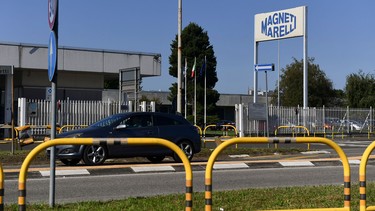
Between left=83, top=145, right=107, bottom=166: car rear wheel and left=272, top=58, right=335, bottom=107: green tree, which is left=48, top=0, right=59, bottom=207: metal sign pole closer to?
left=83, top=145, right=107, bottom=166: car rear wheel

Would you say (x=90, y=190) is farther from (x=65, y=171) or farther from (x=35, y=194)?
(x=65, y=171)

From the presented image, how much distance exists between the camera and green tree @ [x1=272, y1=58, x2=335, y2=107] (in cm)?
6334

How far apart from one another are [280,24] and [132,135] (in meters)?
25.4

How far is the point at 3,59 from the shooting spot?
115 feet

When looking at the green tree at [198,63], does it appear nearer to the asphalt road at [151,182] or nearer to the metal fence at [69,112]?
the metal fence at [69,112]

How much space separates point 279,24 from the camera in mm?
39875

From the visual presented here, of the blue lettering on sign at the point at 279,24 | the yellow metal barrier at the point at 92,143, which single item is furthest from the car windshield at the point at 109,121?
the blue lettering on sign at the point at 279,24

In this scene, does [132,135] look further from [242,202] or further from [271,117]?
[271,117]

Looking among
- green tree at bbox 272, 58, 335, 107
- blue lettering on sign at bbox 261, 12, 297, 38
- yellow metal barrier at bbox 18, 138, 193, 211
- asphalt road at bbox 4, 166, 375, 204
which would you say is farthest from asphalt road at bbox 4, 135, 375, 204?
green tree at bbox 272, 58, 335, 107

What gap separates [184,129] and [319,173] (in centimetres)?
468

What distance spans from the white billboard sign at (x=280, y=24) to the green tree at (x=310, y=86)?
77.8 feet

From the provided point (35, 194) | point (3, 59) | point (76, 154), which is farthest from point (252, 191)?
point (3, 59)

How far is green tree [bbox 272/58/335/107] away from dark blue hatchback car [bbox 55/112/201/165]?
46.6m

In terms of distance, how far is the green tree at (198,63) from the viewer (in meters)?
66.4
